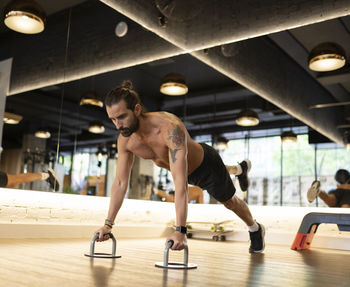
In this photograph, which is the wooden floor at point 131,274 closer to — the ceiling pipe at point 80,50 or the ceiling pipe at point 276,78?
the ceiling pipe at point 80,50

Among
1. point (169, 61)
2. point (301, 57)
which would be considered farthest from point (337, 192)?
point (169, 61)

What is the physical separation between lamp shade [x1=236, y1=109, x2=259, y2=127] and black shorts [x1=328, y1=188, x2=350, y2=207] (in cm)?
135

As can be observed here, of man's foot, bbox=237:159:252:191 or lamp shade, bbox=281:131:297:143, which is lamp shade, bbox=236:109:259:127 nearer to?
lamp shade, bbox=281:131:297:143

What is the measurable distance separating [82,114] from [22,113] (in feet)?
2.72

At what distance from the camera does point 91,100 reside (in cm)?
459

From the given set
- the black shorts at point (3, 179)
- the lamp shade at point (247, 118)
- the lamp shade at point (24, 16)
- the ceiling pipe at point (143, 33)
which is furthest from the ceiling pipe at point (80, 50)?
the lamp shade at point (247, 118)

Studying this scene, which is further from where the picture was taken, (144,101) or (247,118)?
(144,101)

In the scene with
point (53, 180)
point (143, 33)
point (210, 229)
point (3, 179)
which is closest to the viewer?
point (3, 179)

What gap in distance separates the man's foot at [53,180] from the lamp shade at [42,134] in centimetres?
35

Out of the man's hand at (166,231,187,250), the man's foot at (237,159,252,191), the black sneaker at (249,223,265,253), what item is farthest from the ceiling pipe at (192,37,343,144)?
the man's hand at (166,231,187,250)

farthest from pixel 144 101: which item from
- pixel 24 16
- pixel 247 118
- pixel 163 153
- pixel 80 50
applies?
pixel 163 153

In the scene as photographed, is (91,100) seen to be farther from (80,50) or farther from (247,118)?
(247,118)

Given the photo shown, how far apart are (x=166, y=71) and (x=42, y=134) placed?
207cm

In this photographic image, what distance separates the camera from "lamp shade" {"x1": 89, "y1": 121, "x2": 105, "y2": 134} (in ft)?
15.1
